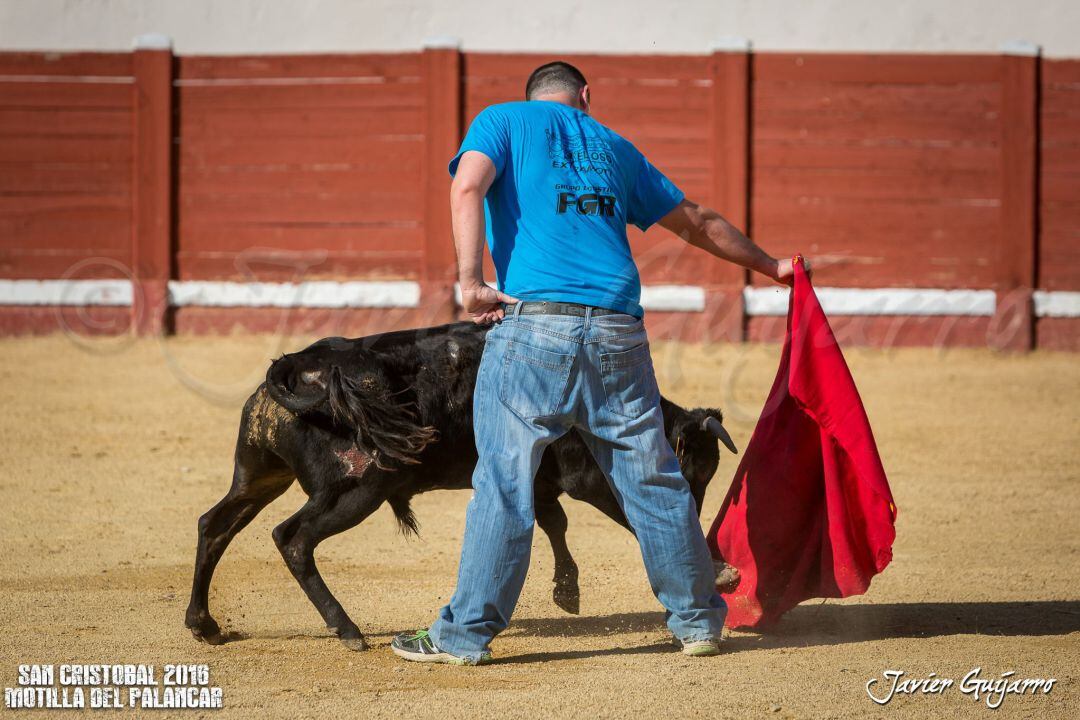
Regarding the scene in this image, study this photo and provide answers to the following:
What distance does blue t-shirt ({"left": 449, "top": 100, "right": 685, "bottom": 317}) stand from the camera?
3.26 m

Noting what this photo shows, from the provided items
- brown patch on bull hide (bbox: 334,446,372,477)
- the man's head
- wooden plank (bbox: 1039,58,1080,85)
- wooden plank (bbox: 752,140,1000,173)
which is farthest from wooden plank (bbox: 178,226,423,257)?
the man's head

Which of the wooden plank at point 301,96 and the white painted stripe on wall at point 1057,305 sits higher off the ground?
the wooden plank at point 301,96

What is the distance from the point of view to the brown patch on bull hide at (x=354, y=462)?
3.62m

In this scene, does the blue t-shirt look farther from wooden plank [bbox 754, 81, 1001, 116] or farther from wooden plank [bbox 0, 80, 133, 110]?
wooden plank [bbox 0, 80, 133, 110]

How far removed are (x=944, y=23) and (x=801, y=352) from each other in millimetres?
7076

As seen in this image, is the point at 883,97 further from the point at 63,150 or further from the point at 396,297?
the point at 63,150

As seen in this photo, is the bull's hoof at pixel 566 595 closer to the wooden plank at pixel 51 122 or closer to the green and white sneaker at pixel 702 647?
the green and white sneaker at pixel 702 647

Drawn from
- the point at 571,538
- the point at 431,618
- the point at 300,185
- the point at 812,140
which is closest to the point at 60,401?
the point at 300,185

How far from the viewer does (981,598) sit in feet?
14.0

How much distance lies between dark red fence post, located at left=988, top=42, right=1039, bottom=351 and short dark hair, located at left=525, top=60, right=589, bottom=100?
717cm

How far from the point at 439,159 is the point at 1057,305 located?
15.8 ft

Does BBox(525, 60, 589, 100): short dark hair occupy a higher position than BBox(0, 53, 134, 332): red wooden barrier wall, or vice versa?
BBox(0, 53, 134, 332): red wooden barrier wall

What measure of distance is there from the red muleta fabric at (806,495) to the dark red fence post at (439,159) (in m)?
6.14

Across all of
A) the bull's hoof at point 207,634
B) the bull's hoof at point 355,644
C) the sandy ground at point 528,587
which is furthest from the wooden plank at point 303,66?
the bull's hoof at point 355,644
